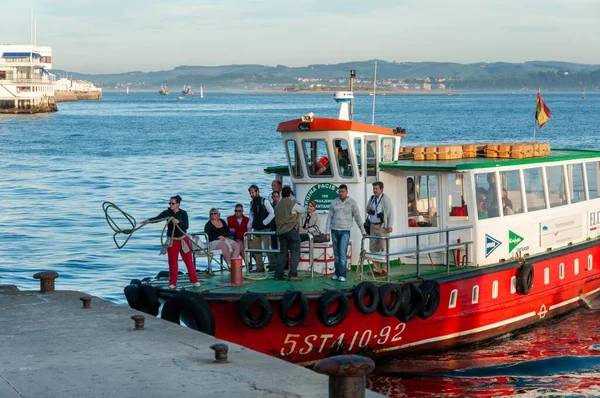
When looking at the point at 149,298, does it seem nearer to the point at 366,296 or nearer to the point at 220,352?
the point at 366,296

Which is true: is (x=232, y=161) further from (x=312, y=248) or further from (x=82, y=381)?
(x=82, y=381)

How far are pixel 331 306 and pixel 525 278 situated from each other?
468 cm

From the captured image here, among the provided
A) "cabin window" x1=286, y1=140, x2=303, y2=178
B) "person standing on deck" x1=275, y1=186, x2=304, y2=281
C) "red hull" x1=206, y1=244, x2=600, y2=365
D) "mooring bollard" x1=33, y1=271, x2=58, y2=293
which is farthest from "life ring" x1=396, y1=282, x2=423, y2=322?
"mooring bollard" x1=33, y1=271, x2=58, y2=293

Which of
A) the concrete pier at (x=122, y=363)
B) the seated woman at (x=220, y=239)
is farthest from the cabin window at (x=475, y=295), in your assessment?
the concrete pier at (x=122, y=363)

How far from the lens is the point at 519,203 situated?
19.2 metres

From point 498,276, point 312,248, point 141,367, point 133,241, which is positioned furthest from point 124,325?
point 133,241

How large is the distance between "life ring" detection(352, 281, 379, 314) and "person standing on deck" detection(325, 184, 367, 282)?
27.6 inches

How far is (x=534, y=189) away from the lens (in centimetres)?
1977

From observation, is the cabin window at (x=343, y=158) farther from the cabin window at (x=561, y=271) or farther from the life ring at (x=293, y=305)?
Result: the cabin window at (x=561, y=271)

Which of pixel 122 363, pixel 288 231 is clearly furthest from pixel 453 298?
pixel 122 363

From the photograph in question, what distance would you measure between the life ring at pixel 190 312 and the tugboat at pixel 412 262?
0.02 metres

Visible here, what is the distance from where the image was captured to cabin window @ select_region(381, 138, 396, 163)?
726 inches

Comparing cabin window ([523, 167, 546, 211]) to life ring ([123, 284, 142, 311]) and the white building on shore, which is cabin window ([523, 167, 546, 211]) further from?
the white building on shore

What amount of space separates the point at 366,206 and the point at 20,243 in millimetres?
16483
